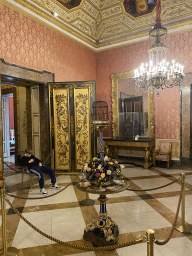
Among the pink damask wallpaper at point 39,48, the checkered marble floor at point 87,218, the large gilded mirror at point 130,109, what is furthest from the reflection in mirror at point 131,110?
the checkered marble floor at point 87,218

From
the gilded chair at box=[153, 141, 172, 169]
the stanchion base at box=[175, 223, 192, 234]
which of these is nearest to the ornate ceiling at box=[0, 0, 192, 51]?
the gilded chair at box=[153, 141, 172, 169]

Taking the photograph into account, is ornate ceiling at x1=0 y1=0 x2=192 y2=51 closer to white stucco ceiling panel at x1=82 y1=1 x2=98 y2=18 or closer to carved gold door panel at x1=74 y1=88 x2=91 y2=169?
white stucco ceiling panel at x1=82 y1=1 x2=98 y2=18

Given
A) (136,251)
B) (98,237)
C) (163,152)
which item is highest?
(163,152)

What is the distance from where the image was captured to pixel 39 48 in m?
6.07

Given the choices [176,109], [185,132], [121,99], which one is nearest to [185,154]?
[185,132]

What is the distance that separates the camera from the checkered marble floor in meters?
2.63

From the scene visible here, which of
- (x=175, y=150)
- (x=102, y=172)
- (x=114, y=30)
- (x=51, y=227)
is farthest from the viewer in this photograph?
(x=114, y=30)

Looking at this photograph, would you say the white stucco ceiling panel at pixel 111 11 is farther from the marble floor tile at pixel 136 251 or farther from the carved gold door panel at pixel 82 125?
the marble floor tile at pixel 136 251

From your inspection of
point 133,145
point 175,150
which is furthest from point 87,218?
point 175,150

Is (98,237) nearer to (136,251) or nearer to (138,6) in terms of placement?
(136,251)

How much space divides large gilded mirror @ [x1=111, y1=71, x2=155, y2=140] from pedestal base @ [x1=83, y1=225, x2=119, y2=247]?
5374 mm

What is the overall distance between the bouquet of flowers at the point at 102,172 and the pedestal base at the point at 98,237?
69 cm

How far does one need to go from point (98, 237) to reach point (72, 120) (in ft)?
13.7

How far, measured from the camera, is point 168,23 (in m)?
7.11
